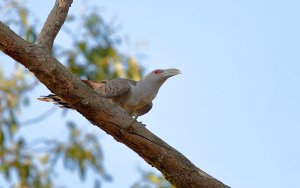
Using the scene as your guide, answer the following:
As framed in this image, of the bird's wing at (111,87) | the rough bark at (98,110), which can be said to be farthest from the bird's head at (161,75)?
the rough bark at (98,110)

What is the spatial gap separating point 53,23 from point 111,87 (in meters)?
1.30

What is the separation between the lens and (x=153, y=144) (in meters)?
4.40

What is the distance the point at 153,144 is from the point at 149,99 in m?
1.54

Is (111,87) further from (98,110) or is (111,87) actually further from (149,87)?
(98,110)

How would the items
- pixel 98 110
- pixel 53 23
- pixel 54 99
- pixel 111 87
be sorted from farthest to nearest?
1. pixel 111 87
2. pixel 54 99
3. pixel 53 23
4. pixel 98 110

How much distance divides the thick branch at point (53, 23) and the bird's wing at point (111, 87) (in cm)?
110

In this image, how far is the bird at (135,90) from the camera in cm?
586

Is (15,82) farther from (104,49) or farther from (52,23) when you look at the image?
(52,23)

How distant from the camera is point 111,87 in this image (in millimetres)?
5855

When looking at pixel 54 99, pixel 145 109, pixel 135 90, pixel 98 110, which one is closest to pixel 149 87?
pixel 135 90

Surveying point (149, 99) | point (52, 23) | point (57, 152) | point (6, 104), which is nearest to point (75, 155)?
point (57, 152)

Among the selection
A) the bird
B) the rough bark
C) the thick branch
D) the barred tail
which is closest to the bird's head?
the bird

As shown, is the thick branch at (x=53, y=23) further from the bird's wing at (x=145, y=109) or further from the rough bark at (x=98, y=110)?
the bird's wing at (x=145, y=109)

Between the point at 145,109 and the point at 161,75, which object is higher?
the point at 161,75
